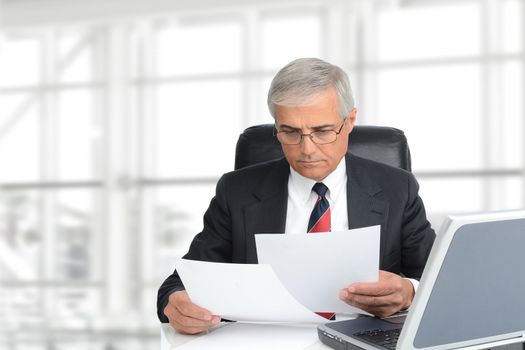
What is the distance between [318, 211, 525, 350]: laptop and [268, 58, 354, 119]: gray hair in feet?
2.18

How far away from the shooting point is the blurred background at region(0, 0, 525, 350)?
171 inches

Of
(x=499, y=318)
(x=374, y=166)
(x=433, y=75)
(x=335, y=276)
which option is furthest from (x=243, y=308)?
(x=433, y=75)

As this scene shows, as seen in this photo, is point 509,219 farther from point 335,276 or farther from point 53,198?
point 53,198

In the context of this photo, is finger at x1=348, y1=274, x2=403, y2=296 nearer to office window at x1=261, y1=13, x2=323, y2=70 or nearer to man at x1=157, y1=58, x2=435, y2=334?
man at x1=157, y1=58, x2=435, y2=334

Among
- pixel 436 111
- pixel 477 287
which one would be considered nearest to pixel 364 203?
pixel 477 287

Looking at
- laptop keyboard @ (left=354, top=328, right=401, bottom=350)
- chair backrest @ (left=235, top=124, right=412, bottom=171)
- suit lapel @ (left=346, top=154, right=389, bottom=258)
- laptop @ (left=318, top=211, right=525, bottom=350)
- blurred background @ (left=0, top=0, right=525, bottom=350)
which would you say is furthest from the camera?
blurred background @ (left=0, top=0, right=525, bottom=350)

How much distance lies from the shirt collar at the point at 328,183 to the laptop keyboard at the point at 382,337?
559mm

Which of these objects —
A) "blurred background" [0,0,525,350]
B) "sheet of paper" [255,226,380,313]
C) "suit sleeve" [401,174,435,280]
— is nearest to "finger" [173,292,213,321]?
"sheet of paper" [255,226,380,313]

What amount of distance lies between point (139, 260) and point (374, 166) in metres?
3.94

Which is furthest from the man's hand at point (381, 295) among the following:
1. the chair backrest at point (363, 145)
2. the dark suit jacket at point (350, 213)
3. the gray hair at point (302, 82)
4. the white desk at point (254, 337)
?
the chair backrest at point (363, 145)

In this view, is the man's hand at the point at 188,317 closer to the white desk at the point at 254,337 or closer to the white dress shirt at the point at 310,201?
the white desk at the point at 254,337

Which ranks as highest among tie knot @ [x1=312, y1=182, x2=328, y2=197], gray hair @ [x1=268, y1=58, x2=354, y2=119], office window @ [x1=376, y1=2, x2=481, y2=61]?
office window @ [x1=376, y1=2, x2=481, y2=61]

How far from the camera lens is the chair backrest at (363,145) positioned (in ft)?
5.68

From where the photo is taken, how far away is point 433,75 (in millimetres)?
4480
